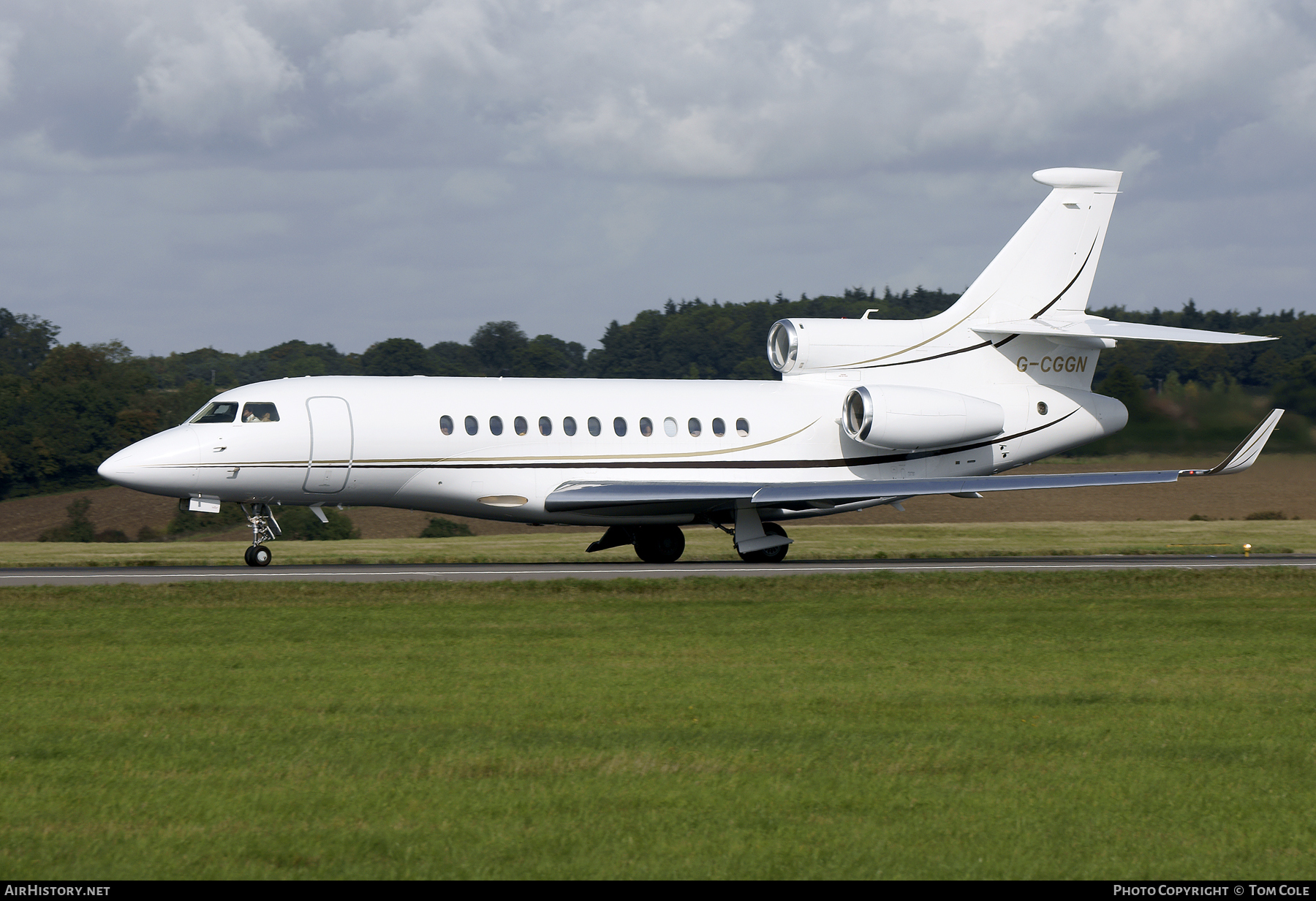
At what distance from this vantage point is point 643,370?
90250 millimetres

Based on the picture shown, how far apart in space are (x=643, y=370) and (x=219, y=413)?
65.9 metres

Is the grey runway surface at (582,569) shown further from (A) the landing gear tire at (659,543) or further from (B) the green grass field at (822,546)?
(B) the green grass field at (822,546)

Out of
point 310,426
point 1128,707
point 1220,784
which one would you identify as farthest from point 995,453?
point 1220,784

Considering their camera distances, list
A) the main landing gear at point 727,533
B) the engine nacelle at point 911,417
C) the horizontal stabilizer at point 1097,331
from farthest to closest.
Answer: the engine nacelle at point 911,417 < the horizontal stabilizer at point 1097,331 < the main landing gear at point 727,533

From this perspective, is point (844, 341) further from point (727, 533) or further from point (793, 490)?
point (793, 490)

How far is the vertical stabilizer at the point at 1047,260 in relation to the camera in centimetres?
3127

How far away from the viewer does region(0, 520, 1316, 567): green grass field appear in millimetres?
29656

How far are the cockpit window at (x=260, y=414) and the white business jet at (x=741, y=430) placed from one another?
5 centimetres

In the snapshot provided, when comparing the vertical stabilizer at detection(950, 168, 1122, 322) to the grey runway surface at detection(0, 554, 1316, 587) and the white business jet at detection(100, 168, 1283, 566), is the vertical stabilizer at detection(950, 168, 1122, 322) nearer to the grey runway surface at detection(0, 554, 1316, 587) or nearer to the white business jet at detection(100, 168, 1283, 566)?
the white business jet at detection(100, 168, 1283, 566)

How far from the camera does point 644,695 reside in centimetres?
1132

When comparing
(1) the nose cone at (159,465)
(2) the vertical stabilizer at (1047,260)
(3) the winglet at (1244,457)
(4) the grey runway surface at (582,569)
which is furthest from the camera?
(2) the vertical stabilizer at (1047,260)

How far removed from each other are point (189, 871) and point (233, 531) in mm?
49469

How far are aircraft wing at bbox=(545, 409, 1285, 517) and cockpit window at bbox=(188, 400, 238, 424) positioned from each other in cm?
606

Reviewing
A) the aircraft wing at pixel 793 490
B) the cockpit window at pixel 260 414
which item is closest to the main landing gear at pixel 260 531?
the cockpit window at pixel 260 414
